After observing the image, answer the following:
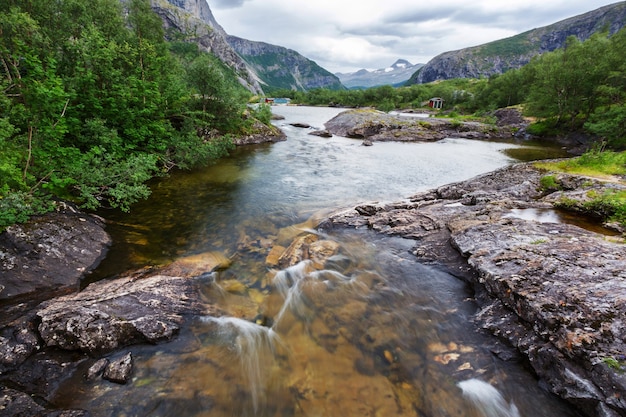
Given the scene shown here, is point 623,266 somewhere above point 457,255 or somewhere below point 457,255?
Result: above

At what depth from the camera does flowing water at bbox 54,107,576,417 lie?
18.7 feet

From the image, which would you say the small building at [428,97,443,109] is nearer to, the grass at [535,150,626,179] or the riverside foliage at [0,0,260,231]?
the grass at [535,150,626,179]

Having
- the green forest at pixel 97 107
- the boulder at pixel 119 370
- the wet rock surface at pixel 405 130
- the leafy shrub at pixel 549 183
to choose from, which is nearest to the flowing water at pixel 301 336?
the boulder at pixel 119 370

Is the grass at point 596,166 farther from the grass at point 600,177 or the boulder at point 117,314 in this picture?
the boulder at point 117,314

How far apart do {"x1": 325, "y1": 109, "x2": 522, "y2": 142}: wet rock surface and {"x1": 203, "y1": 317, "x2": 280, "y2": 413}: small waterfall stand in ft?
134

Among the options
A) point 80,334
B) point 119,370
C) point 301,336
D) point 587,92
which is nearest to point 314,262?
point 301,336

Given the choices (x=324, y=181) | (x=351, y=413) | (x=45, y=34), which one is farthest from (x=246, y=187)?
(x=351, y=413)

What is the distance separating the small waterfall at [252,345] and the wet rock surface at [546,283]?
599cm

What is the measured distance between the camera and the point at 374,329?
303 inches

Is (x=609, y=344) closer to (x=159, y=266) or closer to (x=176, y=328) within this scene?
(x=176, y=328)

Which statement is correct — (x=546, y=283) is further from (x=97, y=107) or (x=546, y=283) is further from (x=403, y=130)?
(x=403, y=130)

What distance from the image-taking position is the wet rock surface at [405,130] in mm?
46062

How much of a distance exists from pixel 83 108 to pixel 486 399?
807 inches

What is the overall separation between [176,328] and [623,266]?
463 inches
